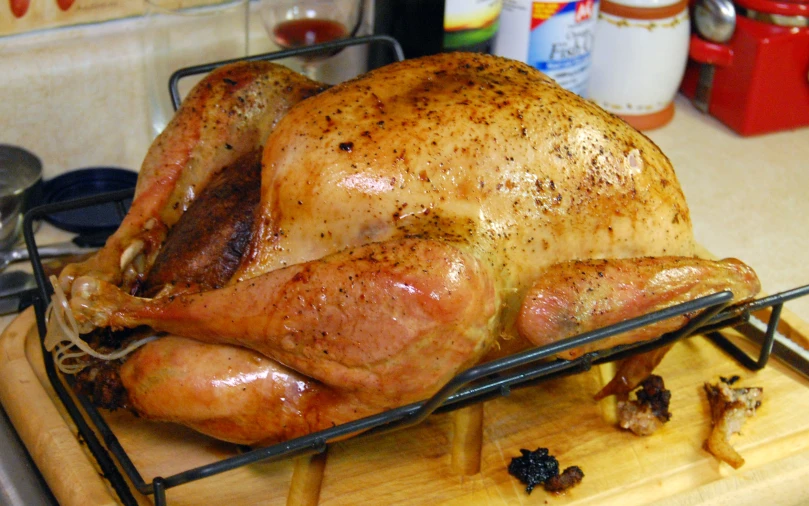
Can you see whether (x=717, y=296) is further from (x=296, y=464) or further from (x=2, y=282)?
(x=2, y=282)

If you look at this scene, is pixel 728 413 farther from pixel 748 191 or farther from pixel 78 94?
pixel 78 94

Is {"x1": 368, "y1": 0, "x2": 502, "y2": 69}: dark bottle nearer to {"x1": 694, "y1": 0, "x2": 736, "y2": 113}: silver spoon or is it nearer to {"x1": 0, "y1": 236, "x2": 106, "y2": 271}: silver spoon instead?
{"x1": 694, "y1": 0, "x2": 736, "y2": 113}: silver spoon

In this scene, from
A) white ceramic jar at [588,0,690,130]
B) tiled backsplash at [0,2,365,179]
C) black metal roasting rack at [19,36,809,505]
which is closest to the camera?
black metal roasting rack at [19,36,809,505]

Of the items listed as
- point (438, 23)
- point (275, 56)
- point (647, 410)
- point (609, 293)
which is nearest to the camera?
point (609, 293)

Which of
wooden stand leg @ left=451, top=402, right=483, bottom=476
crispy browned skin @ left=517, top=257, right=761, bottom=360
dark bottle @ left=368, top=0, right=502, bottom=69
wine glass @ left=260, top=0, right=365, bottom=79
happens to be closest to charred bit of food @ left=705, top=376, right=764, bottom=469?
crispy browned skin @ left=517, top=257, right=761, bottom=360

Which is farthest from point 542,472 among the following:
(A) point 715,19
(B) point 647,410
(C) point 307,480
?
(A) point 715,19

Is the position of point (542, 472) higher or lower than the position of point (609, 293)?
lower

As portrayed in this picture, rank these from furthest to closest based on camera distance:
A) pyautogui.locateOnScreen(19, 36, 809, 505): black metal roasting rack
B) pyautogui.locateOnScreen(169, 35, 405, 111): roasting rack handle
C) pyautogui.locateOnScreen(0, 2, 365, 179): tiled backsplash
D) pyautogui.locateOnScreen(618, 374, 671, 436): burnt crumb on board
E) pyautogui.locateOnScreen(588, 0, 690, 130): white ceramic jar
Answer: pyautogui.locateOnScreen(588, 0, 690, 130): white ceramic jar, pyautogui.locateOnScreen(0, 2, 365, 179): tiled backsplash, pyautogui.locateOnScreen(169, 35, 405, 111): roasting rack handle, pyautogui.locateOnScreen(618, 374, 671, 436): burnt crumb on board, pyautogui.locateOnScreen(19, 36, 809, 505): black metal roasting rack
